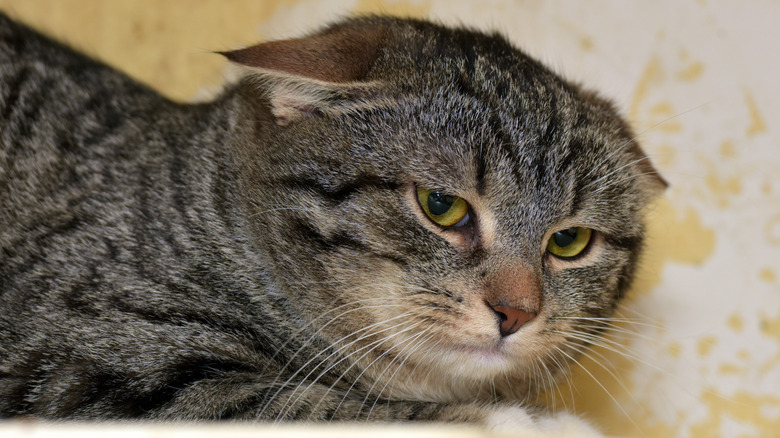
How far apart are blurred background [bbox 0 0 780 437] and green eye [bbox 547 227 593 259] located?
21.7 inches

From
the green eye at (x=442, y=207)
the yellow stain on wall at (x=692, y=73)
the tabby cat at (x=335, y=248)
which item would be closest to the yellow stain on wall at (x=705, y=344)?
the tabby cat at (x=335, y=248)

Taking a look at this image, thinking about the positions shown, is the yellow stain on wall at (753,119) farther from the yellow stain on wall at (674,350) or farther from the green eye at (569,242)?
the green eye at (569,242)

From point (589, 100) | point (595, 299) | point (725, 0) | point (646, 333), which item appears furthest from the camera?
point (725, 0)

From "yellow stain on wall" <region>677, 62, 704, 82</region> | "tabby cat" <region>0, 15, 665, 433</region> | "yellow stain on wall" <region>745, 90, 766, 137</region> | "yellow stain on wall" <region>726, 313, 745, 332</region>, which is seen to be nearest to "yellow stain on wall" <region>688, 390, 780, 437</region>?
"yellow stain on wall" <region>726, 313, 745, 332</region>

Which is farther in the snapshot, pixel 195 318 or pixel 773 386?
pixel 773 386

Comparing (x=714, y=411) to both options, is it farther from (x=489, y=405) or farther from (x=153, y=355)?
(x=153, y=355)

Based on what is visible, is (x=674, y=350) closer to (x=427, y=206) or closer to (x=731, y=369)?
(x=731, y=369)

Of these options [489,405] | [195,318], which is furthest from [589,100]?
[195,318]

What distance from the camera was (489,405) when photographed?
224cm

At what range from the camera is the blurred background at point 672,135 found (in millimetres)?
3031

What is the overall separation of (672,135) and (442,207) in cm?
168

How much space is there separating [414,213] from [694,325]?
1604mm

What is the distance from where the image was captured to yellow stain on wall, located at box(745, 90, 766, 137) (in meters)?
3.31

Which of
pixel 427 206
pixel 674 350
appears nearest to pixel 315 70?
pixel 427 206
